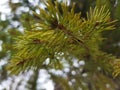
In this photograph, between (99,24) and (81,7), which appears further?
(81,7)

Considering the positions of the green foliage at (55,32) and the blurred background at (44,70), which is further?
the blurred background at (44,70)

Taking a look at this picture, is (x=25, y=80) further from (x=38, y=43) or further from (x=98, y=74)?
(x=38, y=43)

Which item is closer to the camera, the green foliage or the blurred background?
the green foliage

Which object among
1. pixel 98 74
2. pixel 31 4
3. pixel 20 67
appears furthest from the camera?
pixel 98 74

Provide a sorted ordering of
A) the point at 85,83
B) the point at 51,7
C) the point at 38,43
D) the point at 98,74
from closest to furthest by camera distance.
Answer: the point at 51,7 → the point at 38,43 → the point at 98,74 → the point at 85,83

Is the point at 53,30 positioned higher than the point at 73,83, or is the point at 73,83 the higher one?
the point at 53,30

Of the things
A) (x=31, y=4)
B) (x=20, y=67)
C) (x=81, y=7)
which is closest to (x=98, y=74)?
(x=81, y=7)

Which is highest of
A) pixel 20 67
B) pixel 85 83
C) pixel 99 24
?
pixel 99 24

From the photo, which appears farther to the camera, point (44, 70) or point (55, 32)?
point (44, 70)

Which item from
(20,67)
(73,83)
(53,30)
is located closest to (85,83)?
(73,83)

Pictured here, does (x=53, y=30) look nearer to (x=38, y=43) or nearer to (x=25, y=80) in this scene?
(x=38, y=43)
